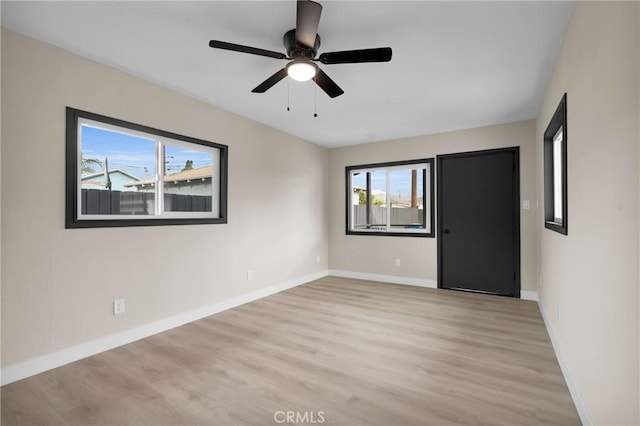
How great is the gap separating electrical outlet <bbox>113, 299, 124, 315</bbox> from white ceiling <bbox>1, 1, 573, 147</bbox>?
2090 mm

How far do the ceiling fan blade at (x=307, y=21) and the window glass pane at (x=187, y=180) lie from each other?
6.79 ft

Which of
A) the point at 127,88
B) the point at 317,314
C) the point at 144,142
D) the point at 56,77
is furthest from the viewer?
the point at 317,314

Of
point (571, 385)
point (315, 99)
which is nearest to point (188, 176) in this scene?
point (315, 99)

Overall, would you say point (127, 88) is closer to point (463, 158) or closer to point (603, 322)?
point (603, 322)

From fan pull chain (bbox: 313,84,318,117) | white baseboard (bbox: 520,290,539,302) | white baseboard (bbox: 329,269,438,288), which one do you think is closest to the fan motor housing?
fan pull chain (bbox: 313,84,318,117)

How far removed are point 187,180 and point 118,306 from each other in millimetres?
1477

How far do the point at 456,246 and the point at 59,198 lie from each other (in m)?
4.82

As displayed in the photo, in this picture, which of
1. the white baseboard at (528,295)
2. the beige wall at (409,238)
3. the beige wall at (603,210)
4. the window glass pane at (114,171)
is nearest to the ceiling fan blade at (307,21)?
the beige wall at (603,210)

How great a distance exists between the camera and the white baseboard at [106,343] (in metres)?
2.24

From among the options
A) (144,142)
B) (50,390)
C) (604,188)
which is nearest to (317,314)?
(50,390)

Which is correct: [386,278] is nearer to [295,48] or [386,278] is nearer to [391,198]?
[391,198]

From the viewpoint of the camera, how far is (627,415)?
1176mm

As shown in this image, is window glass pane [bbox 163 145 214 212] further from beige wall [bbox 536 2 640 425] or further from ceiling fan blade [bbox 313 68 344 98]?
beige wall [bbox 536 2 640 425]

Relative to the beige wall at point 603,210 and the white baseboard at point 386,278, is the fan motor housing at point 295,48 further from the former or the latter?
the white baseboard at point 386,278
